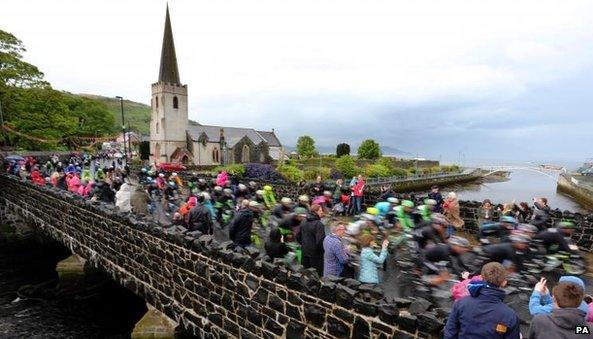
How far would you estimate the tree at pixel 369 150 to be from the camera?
215ft

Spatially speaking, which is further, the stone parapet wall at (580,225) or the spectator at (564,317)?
the stone parapet wall at (580,225)

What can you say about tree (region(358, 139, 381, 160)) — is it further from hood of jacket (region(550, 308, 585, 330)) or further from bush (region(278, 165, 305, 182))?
hood of jacket (region(550, 308, 585, 330))

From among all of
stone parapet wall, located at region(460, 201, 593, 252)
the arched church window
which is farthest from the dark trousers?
the arched church window

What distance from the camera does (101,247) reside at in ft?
37.3

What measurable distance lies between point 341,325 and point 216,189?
8897 mm

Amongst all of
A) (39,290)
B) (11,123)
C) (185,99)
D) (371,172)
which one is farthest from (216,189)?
(185,99)

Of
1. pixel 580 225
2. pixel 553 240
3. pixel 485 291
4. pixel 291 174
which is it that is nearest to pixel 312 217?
pixel 485 291

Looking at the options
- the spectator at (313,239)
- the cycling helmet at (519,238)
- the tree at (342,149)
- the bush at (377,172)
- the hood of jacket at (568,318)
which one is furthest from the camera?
the tree at (342,149)

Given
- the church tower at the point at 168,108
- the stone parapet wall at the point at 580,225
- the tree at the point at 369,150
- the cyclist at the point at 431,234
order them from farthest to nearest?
the tree at the point at 369,150 → the church tower at the point at 168,108 → the stone parapet wall at the point at 580,225 → the cyclist at the point at 431,234

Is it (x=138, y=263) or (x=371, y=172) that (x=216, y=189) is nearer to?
(x=138, y=263)

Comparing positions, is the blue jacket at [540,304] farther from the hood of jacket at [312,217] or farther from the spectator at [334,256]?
the hood of jacket at [312,217]

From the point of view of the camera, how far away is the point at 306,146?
249 feet

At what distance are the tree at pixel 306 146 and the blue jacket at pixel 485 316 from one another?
71025mm

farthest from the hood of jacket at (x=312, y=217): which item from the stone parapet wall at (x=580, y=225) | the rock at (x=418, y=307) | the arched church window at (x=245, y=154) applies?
the arched church window at (x=245, y=154)
